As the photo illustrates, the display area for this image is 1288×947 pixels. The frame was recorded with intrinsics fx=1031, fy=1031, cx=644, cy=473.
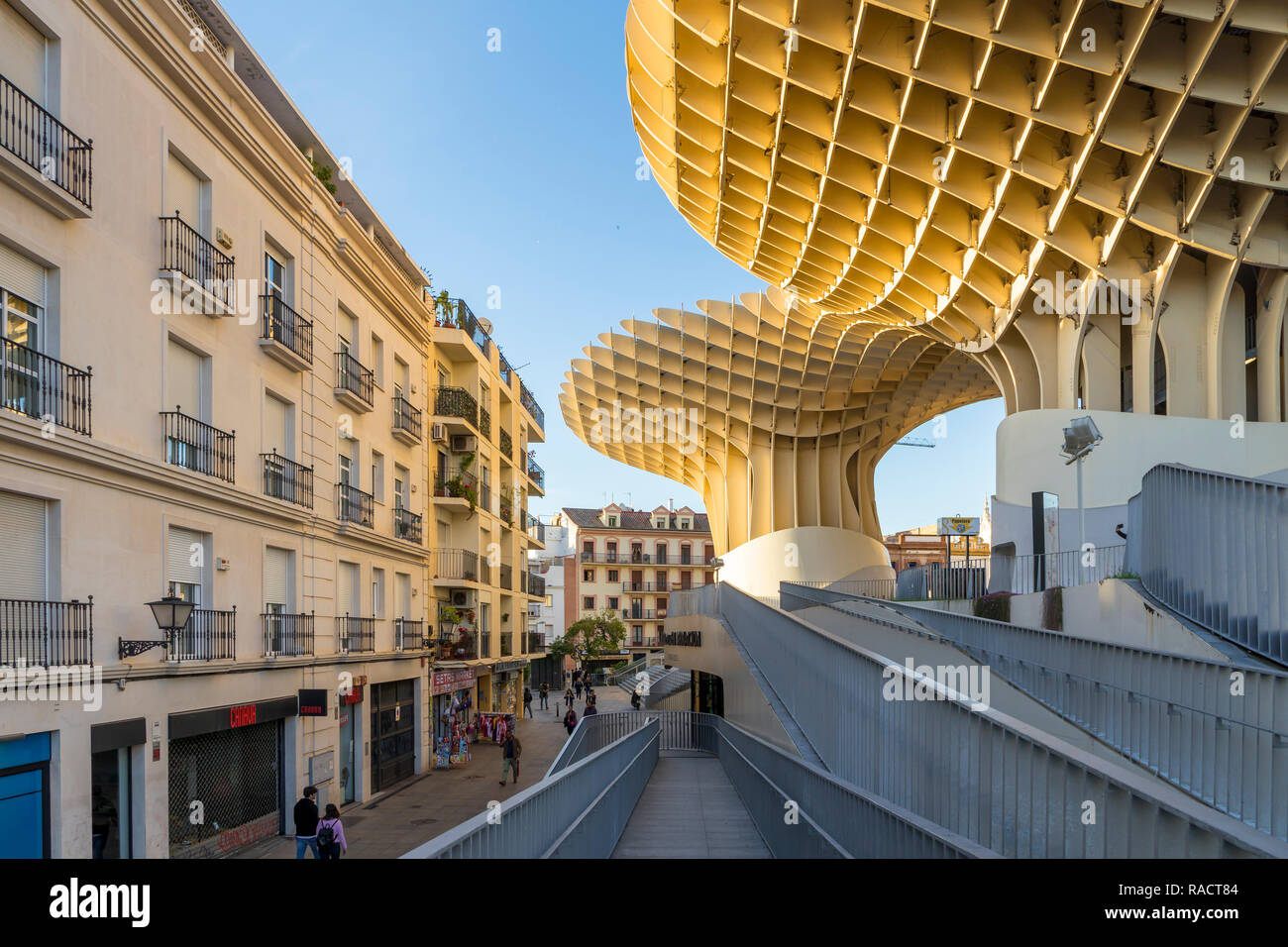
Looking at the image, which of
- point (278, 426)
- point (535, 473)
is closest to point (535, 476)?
point (535, 473)

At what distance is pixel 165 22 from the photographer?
15008 mm

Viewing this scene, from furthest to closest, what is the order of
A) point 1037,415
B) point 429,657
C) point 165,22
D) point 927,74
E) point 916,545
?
point 916,545
point 429,657
point 1037,415
point 927,74
point 165,22

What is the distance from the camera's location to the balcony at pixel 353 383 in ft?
73.5

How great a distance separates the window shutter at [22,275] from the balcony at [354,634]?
11215 mm

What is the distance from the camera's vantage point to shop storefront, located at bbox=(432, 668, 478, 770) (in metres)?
29.6

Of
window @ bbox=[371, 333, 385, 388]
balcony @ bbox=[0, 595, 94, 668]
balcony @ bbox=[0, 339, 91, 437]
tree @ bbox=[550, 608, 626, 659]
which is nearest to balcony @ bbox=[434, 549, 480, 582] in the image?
window @ bbox=[371, 333, 385, 388]

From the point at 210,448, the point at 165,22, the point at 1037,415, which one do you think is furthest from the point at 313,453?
the point at 1037,415

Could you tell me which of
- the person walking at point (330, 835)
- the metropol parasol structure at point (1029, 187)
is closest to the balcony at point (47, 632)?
the person walking at point (330, 835)

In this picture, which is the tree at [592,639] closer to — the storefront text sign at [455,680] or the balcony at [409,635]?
the storefront text sign at [455,680]

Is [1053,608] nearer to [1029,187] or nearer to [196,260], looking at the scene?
[1029,187]

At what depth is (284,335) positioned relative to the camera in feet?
63.4

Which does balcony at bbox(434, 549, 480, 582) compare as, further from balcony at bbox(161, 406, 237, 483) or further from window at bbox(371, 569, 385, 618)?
balcony at bbox(161, 406, 237, 483)
